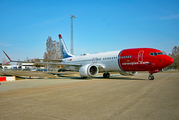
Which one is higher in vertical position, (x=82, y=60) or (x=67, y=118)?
(x=82, y=60)

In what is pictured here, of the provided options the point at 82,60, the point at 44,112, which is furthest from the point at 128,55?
the point at 44,112

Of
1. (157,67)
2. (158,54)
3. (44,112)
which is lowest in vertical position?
(44,112)

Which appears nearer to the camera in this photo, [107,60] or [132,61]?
[132,61]

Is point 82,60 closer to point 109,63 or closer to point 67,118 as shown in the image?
point 109,63

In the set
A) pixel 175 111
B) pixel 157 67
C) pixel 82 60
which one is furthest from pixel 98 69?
pixel 175 111

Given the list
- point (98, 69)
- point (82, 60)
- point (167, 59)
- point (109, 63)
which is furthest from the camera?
point (82, 60)

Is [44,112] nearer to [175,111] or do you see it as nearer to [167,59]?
[175,111]

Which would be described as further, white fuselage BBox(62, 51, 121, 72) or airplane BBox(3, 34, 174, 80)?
white fuselage BBox(62, 51, 121, 72)

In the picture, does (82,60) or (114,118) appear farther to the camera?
(82,60)

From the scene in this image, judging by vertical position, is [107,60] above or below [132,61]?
above

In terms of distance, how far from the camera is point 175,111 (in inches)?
176

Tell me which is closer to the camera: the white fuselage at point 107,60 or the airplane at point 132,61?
the airplane at point 132,61

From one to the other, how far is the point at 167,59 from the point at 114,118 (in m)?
14.1

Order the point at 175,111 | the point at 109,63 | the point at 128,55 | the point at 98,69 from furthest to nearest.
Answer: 1. the point at 98,69
2. the point at 109,63
3. the point at 128,55
4. the point at 175,111
